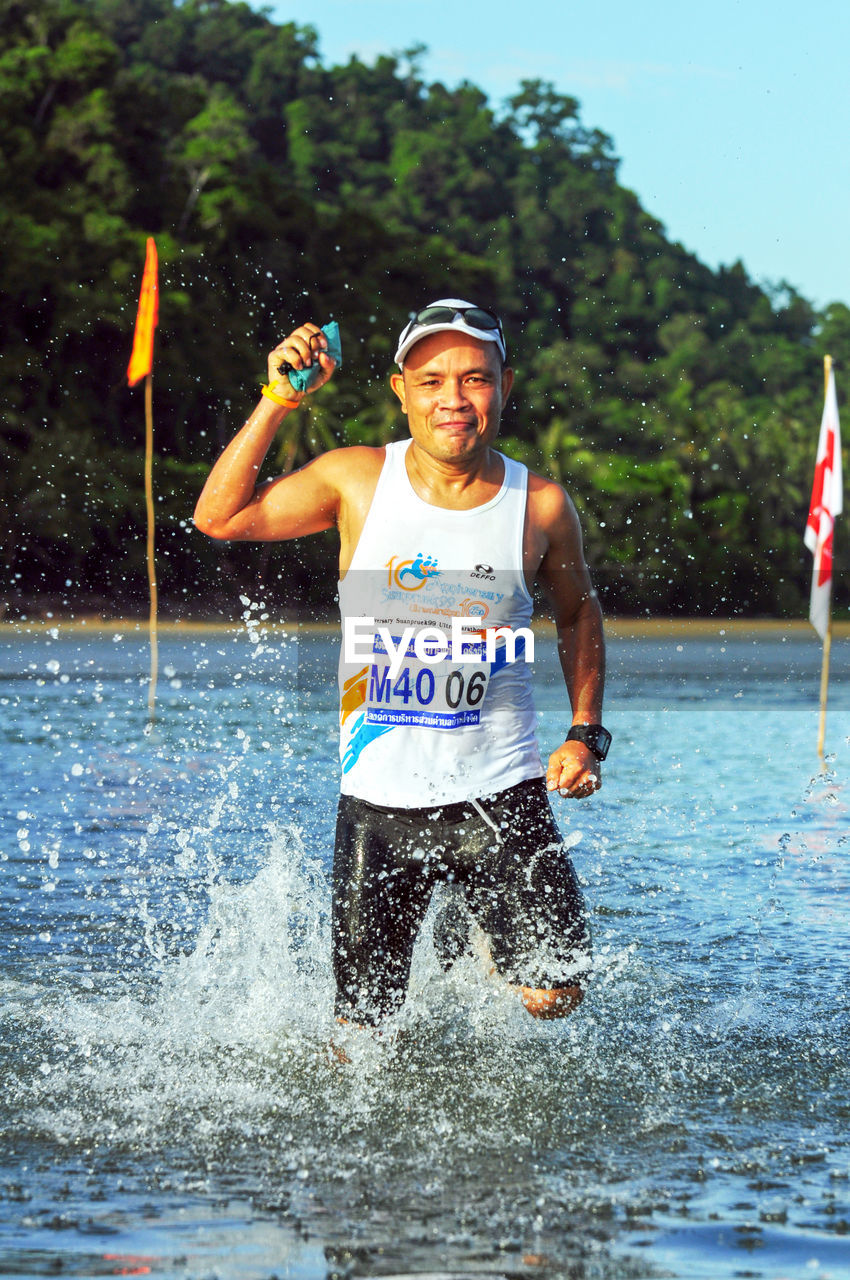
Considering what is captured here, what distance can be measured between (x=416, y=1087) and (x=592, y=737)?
96cm

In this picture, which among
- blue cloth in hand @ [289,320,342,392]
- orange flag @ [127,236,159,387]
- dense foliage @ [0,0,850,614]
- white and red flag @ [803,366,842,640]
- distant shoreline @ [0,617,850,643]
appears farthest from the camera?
dense foliage @ [0,0,850,614]

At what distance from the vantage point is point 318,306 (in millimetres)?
62500

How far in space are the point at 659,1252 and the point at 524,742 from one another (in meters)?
1.30

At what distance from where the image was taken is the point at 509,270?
305ft

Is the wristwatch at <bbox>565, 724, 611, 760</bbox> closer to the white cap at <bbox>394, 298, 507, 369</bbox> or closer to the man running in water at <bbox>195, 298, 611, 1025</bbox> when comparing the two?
the man running in water at <bbox>195, 298, 611, 1025</bbox>

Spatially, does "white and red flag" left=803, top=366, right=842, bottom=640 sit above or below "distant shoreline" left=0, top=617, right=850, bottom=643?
above

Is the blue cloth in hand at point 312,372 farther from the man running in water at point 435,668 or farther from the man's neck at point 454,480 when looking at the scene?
the man's neck at point 454,480

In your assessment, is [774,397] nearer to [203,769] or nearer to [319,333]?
[203,769]

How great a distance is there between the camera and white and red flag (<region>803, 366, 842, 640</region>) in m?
14.0

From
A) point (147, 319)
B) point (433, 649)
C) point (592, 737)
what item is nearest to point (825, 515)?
point (147, 319)

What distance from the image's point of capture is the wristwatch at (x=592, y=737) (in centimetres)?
419

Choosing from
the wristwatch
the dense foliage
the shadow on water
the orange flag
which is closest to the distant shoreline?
the dense foliage

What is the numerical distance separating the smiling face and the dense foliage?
3891cm

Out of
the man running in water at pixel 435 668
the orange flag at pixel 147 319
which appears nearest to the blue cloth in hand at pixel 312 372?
the man running in water at pixel 435 668
